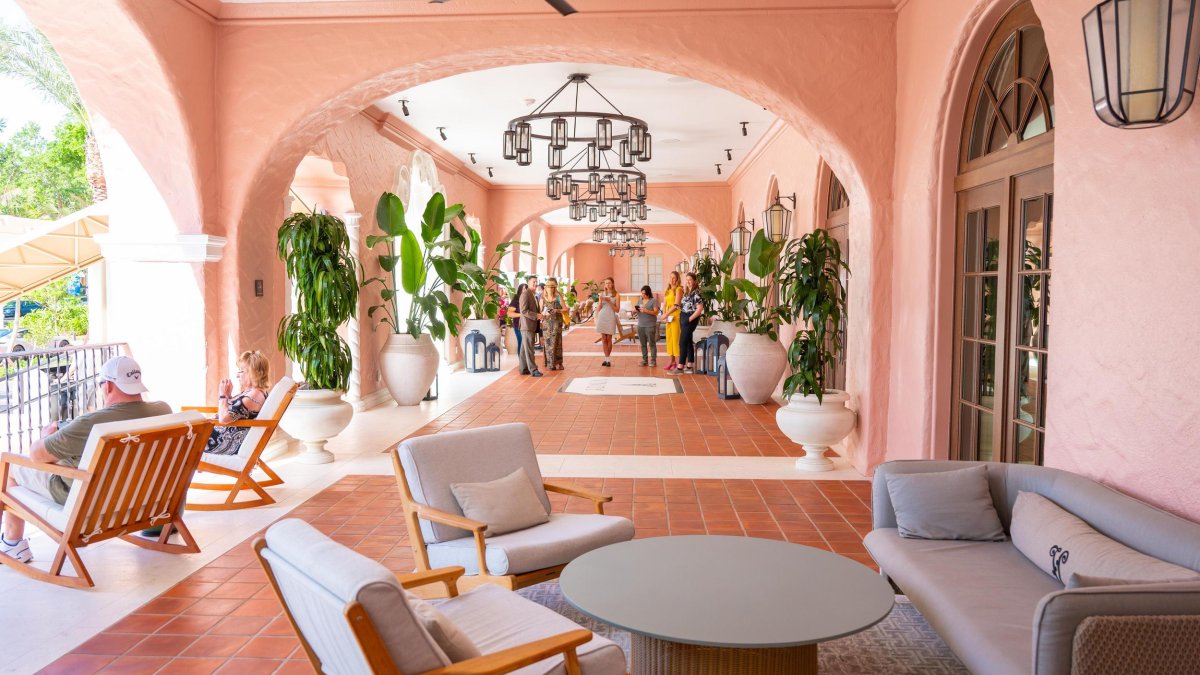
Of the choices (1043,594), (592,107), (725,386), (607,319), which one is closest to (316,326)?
(592,107)

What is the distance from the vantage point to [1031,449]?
4043mm

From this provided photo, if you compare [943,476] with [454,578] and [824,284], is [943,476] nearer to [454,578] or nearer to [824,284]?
[454,578]

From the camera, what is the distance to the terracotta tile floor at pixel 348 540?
10.2 feet

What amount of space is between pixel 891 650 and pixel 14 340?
12.4m

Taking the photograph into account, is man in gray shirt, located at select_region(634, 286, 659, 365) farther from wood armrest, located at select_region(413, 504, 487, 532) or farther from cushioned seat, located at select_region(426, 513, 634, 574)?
wood armrest, located at select_region(413, 504, 487, 532)

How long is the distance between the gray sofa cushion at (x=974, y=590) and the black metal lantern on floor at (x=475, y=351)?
991 centimetres

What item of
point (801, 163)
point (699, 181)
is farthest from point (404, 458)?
point (699, 181)

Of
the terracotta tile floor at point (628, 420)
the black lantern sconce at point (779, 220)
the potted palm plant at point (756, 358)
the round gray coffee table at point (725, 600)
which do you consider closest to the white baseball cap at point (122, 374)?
the round gray coffee table at point (725, 600)

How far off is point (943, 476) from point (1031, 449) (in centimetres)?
82

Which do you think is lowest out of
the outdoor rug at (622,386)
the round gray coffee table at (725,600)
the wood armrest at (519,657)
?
the outdoor rug at (622,386)

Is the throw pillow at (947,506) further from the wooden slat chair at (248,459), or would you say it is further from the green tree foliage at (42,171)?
the green tree foliage at (42,171)

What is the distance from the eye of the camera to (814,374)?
20.1ft

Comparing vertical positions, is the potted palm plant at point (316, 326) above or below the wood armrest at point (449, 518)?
above

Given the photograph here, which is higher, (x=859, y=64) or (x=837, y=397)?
(x=859, y=64)
